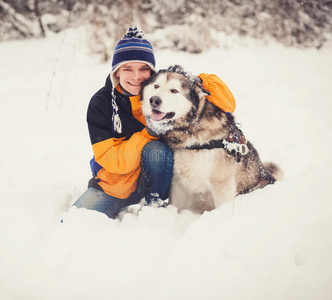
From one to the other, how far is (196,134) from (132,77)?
2.04 feet

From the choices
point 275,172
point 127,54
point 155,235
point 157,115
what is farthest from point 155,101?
point 275,172

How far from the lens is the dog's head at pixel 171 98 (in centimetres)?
158

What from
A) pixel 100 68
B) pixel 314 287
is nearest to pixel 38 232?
pixel 314 287

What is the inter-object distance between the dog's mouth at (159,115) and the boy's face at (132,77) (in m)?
0.25

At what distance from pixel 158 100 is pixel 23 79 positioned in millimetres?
3953

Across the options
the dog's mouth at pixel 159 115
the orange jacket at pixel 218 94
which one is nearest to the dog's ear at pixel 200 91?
the orange jacket at pixel 218 94

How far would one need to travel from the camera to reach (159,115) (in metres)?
1.60

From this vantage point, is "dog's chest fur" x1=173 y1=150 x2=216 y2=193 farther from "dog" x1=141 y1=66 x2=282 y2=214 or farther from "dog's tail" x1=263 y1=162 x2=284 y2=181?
"dog's tail" x1=263 y1=162 x2=284 y2=181

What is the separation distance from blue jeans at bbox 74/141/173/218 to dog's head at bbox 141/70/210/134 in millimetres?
163

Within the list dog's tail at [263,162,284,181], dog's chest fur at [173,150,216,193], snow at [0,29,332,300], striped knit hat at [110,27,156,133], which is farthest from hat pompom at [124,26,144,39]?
dog's tail at [263,162,284,181]

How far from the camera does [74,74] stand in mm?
4777

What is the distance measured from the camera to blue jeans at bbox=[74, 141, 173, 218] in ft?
5.62

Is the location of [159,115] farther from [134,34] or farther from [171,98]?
[134,34]

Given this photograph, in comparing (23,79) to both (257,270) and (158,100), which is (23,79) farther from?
(257,270)
